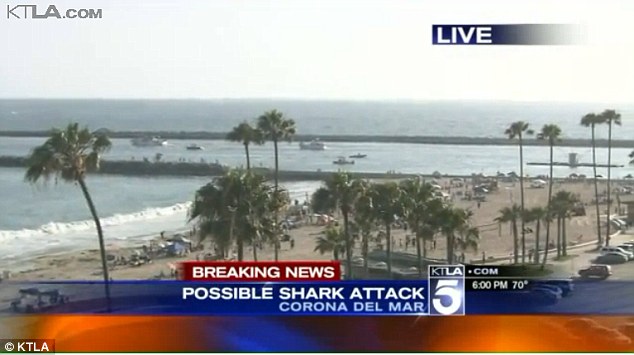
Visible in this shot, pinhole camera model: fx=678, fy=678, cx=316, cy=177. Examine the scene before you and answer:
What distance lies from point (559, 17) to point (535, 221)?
79cm

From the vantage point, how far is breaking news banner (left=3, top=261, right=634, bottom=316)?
8.81ft

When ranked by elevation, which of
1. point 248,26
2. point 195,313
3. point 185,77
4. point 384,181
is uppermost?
point 248,26

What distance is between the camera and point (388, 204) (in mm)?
2650

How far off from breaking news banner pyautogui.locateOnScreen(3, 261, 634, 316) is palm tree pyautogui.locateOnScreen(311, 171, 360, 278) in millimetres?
158

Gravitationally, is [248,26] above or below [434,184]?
above

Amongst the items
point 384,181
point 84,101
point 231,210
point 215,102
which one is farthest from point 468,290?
point 84,101

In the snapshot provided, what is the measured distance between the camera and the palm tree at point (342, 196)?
104 inches

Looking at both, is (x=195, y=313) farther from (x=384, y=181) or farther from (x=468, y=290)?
(x=468, y=290)

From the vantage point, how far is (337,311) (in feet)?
8.98

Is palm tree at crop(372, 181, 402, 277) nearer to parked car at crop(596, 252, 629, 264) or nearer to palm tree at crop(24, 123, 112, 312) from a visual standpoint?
parked car at crop(596, 252, 629, 264)

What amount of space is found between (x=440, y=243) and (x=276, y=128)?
779 millimetres

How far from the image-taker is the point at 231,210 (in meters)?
2.67

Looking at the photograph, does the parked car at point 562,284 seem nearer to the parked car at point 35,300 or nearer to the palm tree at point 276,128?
the palm tree at point 276,128

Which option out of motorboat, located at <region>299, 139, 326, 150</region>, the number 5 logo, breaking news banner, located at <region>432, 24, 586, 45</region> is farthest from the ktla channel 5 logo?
breaking news banner, located at <region>432, 24, 586, 45</region>
